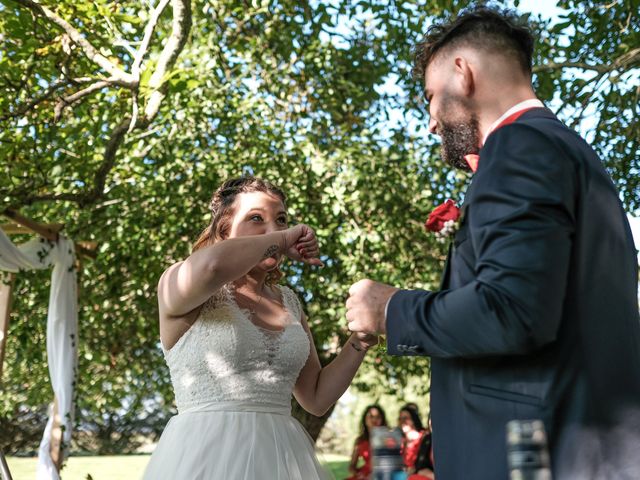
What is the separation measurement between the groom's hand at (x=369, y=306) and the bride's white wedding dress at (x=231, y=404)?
51.9 inches

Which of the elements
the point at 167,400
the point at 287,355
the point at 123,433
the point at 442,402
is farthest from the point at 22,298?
the point at 123,433

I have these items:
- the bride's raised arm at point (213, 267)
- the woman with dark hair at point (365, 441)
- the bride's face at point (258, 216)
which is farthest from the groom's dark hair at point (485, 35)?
the woman with dark hair at point (365, 441)

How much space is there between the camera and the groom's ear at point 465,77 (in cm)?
176

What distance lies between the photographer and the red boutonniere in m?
1.77

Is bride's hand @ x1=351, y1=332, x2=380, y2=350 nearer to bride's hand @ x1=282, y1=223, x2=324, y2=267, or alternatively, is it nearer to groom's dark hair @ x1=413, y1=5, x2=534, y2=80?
bride's hand @ x1=282, y1=223, x2=324, y2=267

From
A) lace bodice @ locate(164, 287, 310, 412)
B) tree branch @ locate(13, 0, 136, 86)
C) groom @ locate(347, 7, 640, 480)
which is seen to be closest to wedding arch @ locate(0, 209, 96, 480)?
tree branch @ locate(13, 0, 136, 86)

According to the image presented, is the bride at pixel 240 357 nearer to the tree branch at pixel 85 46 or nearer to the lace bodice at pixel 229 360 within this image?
the lace bodice at pixel 229 360

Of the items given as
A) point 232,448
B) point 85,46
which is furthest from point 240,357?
point 85,46

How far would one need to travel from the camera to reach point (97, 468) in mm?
18938

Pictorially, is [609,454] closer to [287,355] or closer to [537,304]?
[537,304]

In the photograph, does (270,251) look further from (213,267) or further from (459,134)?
(459,134)

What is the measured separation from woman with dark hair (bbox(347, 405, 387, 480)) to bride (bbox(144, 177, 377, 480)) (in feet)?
24.8

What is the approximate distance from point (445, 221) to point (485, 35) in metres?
0.42

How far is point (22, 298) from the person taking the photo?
1091cm
